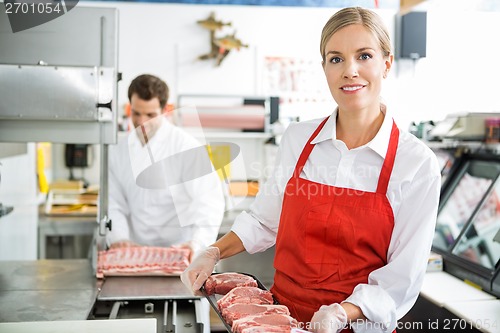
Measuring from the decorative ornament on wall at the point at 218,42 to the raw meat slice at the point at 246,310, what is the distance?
3.82 m

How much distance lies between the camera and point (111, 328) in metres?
1.66

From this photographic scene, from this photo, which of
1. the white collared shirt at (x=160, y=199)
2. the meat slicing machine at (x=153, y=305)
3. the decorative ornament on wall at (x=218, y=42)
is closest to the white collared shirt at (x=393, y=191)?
the meat slicing machine at (x=153, y=305)

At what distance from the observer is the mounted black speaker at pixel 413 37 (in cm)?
555

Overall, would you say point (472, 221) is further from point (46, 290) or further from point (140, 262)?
point (46, 290)

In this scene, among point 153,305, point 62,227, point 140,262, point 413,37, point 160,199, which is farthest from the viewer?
point 413,37

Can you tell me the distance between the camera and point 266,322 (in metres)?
1.63

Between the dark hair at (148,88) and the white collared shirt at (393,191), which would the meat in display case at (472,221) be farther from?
the dark hair at (148,88)

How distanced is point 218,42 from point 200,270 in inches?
144

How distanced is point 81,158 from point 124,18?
1.34m

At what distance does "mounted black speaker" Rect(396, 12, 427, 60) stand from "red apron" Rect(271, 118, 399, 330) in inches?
157

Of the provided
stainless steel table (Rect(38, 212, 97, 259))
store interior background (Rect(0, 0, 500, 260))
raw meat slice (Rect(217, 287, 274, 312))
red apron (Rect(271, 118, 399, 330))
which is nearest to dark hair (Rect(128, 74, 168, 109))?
red apron (Rect(271, 118, 399, 330))

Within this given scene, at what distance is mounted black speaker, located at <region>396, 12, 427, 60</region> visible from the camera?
555cm

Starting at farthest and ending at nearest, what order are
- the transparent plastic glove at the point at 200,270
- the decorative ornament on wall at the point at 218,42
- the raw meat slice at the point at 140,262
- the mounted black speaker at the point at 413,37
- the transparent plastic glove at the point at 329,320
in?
the mounted black speaker at the point at 413,37, the decorative ornament on wall at the point at 218,42, the raw meat slice at the point at 140,262, the transparent plastic glove at the point at 200,270, the transparent plastic glove at the point at 329,320

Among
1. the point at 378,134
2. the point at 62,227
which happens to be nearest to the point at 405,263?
the point at 378,134
